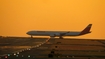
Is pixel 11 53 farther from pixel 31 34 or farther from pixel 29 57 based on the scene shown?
pixel 31 34

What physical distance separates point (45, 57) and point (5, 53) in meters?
0.16

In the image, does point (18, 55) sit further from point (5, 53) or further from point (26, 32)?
point (26, 32)

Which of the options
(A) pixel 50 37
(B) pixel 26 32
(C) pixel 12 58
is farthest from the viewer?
(B) pixel 26 32

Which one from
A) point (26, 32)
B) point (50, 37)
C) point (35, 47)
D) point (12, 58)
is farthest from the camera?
point (26, 32)

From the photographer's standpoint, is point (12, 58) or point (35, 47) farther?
point (35, 47)

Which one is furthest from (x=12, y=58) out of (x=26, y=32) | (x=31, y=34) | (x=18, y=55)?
(x=26, y=32)

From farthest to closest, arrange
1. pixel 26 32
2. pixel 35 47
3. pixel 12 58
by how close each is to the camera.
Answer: pixel 26 32
pixel 35 47
pixel 12 58

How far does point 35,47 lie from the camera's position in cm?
72

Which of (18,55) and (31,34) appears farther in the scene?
(31,34)

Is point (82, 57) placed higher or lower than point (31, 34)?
lower

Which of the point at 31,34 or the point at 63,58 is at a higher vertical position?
the point at 31,34

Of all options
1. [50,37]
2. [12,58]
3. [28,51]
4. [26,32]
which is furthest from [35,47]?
[26,32]

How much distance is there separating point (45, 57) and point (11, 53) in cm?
14

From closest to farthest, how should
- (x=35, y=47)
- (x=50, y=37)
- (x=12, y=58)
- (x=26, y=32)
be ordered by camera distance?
(x=12, y=58) → (x=35, y=47) → (x=50, y=37) → (x=26, y=32)
